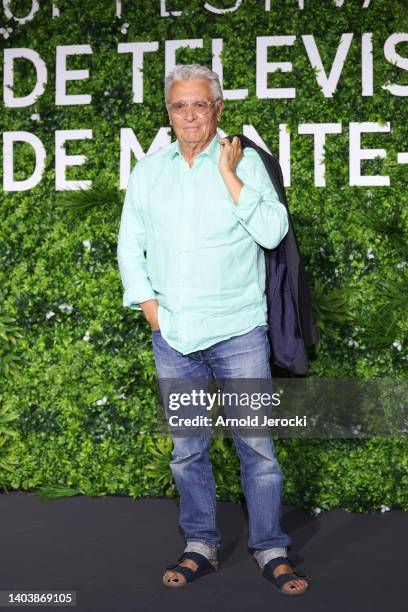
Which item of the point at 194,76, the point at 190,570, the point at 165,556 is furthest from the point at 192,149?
the point at 165,556

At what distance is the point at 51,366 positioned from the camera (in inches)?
185

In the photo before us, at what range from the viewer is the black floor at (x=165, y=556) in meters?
3.23

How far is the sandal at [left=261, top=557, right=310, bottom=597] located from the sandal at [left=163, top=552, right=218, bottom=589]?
0.72 feet

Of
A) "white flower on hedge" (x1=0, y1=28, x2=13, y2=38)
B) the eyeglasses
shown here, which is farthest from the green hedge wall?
the eyeglasses

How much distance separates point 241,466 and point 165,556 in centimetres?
65

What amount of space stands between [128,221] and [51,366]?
4.71 ft

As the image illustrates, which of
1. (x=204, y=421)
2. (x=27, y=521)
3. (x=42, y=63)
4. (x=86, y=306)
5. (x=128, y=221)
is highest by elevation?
(x=42, y=63)

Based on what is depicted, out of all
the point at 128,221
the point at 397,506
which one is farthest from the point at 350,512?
the point at 128,221

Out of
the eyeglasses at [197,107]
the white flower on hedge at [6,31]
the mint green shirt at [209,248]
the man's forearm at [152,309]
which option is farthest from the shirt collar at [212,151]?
the white flower on hedge at [6,31]

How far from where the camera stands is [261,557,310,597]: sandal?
328 centimetres

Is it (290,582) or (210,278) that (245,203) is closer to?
(210,278)

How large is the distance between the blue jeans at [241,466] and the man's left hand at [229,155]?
0.61m

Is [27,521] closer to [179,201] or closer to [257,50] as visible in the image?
[179,201]

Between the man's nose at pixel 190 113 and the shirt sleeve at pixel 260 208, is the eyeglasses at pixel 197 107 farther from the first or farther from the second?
the shirt sleeve at pixel 260 208
